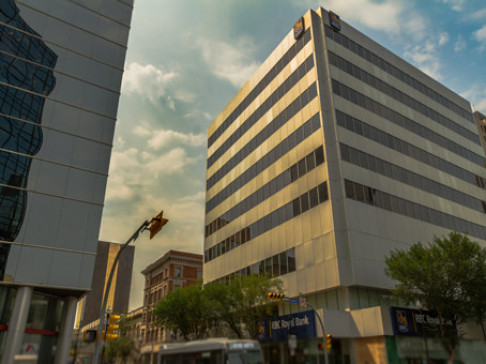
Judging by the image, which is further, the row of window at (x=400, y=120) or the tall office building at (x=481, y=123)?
the tall office building at (x=481, y=123)

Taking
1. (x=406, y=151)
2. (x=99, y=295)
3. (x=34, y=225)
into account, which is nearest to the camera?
(x=34, y=225)

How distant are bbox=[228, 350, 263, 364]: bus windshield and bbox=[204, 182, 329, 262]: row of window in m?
20.6

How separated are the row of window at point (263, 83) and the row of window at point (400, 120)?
814cm

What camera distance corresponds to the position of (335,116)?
4156 cm

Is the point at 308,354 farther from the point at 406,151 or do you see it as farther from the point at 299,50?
the point at 299,50

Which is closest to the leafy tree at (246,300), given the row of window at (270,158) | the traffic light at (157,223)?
the row of window at (270,158)

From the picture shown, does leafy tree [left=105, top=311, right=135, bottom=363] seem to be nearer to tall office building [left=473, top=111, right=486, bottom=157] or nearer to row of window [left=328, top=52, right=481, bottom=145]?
row of window [left=328, top=52, right=481, bottom=145]

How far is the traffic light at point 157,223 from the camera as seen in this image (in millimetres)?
16630

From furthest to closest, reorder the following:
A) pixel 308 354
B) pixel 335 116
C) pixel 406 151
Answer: pixel 406 151 < pixel 335 116 < pixel 308 354

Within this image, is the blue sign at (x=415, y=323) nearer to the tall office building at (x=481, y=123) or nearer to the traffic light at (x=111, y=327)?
the traffic light at (x=111, y=327)

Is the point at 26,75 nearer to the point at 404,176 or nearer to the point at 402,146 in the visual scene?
the point at 404,176

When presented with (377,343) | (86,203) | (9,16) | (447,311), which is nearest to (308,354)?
(377,343)

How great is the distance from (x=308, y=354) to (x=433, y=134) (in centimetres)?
3586

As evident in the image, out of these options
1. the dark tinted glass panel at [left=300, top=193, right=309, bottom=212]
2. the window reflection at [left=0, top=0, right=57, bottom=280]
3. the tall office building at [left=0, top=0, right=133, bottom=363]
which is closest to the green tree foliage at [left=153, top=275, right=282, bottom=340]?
the dark tinted glass panel at [left=300, top=193, right=309, bottom=212]
